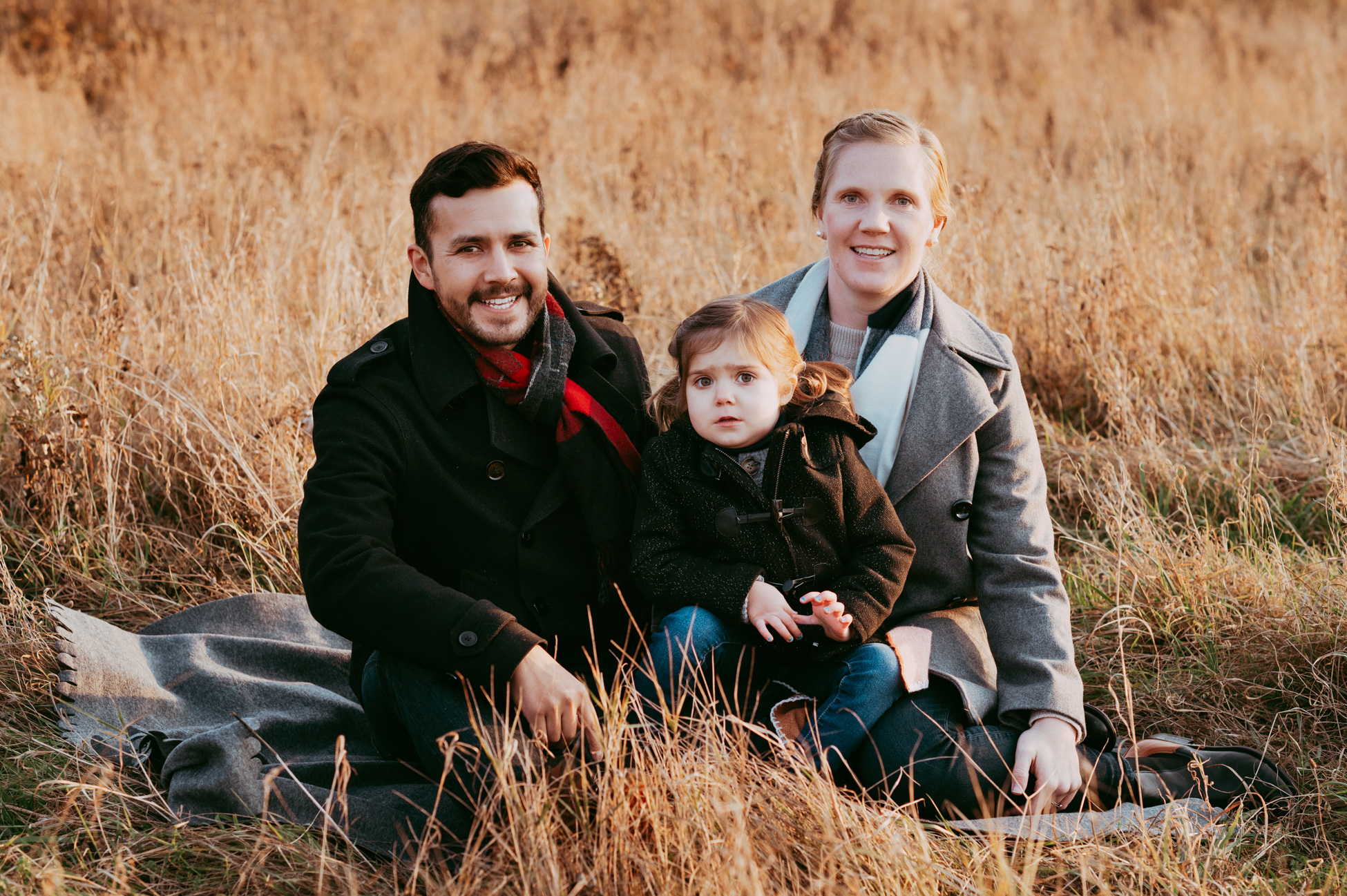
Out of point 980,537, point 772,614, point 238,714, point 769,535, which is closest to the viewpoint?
point 772,614

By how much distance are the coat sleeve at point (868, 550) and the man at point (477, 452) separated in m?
0.56

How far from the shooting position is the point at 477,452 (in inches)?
107

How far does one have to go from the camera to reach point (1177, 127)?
7801 millimetres

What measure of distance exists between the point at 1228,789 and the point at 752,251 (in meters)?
3.82

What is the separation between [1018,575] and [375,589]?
5.00 ft

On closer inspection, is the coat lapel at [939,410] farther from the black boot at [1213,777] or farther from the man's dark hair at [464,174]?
the man's dark hair at [464,174]

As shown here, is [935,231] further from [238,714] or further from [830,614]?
[238,714]

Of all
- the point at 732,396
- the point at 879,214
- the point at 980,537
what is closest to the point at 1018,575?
the point at 980,537

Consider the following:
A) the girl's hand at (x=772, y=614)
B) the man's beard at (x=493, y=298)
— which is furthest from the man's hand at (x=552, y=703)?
the man's beard at (x=493, y=298)

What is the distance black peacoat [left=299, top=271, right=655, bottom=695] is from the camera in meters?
2.48

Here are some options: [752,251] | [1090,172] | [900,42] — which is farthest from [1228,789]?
[900,42]

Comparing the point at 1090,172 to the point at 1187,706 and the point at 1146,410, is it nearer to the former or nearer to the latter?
the point at 1146,410

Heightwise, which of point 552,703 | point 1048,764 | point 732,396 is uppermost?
point 732,396

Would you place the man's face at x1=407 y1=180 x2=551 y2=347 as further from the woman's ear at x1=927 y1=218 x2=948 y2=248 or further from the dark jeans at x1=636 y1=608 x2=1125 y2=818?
the woman's ear at x1=927 y1=218 x2=948 y2=248
